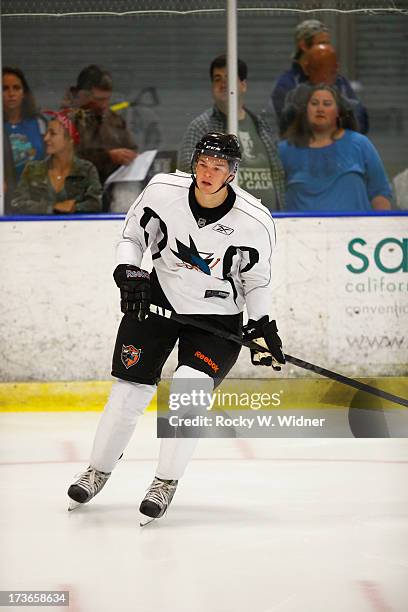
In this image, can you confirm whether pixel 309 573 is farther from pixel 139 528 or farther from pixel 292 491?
pixel 292 491

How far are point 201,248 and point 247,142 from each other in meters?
1.95

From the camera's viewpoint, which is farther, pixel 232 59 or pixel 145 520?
pixel 232 59

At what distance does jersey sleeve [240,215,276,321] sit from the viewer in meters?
3.63

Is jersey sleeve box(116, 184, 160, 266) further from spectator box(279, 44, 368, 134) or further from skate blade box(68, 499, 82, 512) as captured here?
spectator box(279, 44, 368, 134)

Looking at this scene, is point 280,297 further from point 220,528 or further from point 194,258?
point 220,528

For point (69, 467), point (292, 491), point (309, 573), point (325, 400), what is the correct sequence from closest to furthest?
point (309, 573)
point (292, 491)
point (69, 467)
point (325, 400)

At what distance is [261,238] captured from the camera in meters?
3.63

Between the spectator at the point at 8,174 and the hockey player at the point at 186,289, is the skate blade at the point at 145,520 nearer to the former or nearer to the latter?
the hockey player at the point at 186,289

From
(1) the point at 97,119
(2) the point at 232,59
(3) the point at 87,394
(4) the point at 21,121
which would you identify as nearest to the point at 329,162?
(2) the point at 232,59

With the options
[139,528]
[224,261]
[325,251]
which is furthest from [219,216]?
[325,251]

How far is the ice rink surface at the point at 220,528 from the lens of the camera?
2.82 meters

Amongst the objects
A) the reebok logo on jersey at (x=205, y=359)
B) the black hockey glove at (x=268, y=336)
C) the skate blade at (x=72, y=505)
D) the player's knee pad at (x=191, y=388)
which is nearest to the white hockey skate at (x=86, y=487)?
the skate blade at (x=72, y=505)

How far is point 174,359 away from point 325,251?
80 cm

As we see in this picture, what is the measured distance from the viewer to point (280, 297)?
17.7 feet
